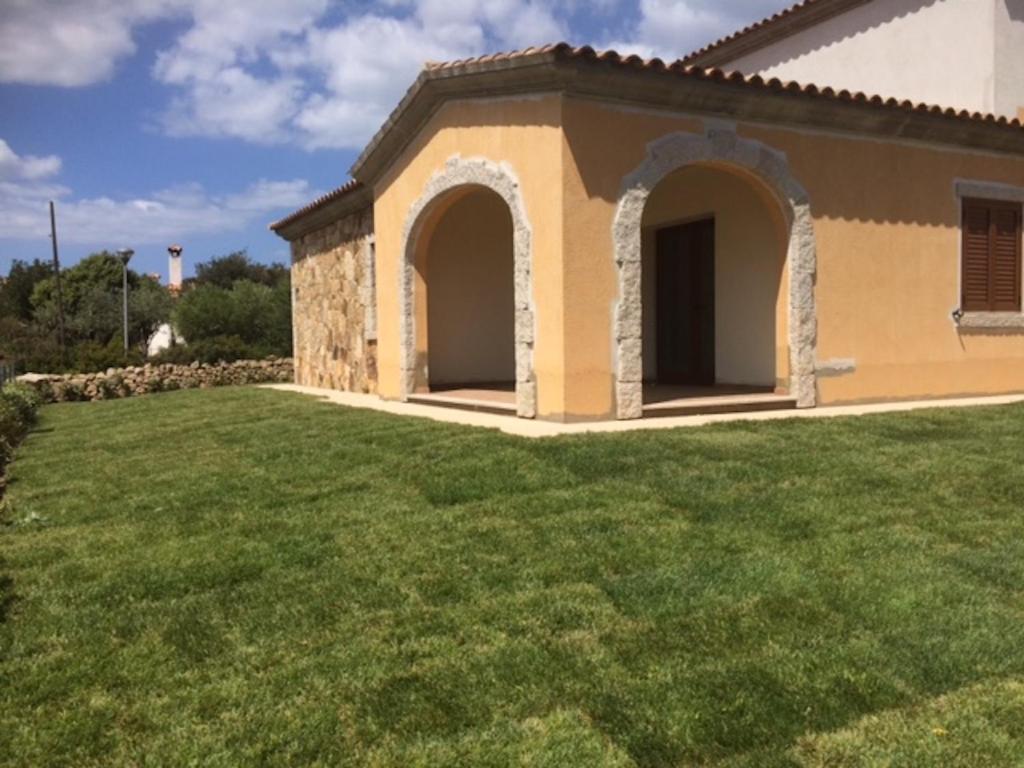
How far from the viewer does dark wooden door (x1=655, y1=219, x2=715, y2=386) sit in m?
10.8

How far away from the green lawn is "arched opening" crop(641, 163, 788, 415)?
3.35 meters

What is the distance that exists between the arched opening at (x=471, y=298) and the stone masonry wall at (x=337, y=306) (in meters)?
1.37

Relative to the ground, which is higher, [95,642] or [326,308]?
[326,308]

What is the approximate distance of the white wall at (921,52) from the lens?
11.5 metres

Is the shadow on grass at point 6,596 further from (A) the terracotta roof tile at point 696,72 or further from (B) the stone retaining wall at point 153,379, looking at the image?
(B) the stone retaining wall at point 153,379

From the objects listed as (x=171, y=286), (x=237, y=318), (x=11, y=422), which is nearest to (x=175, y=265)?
(x=171, y=286)

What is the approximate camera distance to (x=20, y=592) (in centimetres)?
405

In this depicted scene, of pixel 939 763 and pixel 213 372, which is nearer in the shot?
pixel 939 763

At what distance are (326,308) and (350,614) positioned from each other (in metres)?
11.4

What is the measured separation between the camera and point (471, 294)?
11703 millimetres

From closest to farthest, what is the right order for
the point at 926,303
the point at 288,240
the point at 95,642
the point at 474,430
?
the point at 95,642
the point at 474,430
the point at 926,303
the point at 288,240

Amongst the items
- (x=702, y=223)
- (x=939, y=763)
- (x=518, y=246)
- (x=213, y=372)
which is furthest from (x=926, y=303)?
(x=213, y=372)

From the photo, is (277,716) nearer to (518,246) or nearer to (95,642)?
(95,642)

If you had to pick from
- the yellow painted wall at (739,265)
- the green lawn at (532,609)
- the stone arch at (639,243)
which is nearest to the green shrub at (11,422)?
the green lawn at (532,609)
